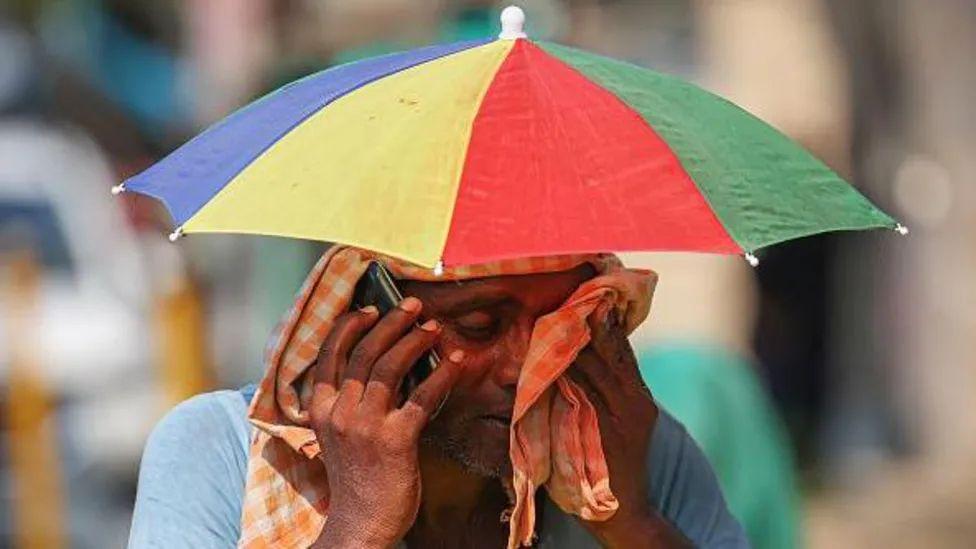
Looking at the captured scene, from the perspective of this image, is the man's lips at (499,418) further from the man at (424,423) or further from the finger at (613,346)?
the finger at (613,346)

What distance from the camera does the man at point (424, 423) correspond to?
104 inches

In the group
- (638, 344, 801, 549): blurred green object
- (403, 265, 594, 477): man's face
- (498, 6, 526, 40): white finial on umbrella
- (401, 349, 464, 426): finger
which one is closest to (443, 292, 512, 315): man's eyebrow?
(403, 265, 594, 477): man's face

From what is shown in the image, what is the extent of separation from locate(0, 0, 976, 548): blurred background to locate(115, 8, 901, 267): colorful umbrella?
4.96 meters

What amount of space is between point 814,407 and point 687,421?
5.12 metres

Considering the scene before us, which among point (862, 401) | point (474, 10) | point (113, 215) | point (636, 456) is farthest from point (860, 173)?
point (636, 456)

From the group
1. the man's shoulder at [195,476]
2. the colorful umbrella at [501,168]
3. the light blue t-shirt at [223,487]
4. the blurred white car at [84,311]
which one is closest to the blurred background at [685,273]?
the blurred white car at [84,311]

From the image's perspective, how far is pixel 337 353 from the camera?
269cm

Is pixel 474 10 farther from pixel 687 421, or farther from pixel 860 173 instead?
pixel 687 421

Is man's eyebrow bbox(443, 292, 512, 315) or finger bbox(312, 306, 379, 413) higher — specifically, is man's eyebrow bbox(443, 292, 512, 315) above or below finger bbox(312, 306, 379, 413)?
above

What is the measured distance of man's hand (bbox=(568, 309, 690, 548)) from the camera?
9.19 feet

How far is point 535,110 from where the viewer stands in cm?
254

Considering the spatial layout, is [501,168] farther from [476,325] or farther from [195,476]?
[195,476]

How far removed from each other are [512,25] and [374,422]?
60 centimetres

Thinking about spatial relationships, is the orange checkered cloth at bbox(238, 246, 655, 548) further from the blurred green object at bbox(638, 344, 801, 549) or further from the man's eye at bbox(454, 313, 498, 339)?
the blurred green object at bbox(638, 344, 801, 549)
